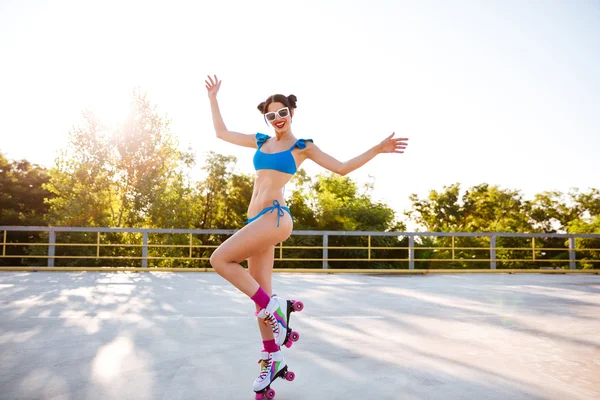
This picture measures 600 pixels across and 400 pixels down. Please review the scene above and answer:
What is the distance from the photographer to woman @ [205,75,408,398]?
2396 millimetres

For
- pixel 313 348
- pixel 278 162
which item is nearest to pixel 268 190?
pixel 278 162

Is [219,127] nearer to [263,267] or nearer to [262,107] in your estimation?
[262,107]

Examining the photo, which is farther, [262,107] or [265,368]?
[262,107]

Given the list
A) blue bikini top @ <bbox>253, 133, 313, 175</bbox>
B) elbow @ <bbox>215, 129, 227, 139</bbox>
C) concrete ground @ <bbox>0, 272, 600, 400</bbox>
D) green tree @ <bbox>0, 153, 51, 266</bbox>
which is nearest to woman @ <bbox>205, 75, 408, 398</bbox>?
blue bikini top @ <bbox>253, 133, 313, 175</bbox>

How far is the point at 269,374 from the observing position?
2.41 m

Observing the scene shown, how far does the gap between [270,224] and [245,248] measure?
182mm

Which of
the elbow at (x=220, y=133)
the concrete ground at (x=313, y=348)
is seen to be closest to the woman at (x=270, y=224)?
the elbow at (x=220, y=133)

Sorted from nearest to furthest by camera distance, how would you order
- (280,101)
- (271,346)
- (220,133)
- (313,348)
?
(271,346), (280,101), (220,133), (313,348)

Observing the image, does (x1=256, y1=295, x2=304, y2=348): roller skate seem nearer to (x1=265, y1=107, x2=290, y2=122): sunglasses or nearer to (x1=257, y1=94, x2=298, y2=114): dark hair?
(x1=265, y1=107, x2=290, y2=122): sunglasses

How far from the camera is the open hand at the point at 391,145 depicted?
102 inches

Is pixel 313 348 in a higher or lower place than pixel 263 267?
lower

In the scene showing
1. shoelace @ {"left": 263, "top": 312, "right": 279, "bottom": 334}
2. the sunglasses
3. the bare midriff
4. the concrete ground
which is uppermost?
the sunglasses

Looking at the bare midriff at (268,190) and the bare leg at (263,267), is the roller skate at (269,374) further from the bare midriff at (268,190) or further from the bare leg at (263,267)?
the bare midriff at (268,190)

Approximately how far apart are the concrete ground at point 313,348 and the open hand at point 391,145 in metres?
1.28
